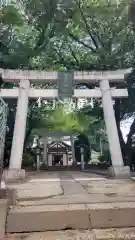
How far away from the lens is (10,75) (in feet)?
36.9

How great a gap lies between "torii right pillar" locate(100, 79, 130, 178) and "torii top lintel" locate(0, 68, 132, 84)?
308 mm

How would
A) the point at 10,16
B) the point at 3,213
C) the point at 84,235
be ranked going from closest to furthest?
the point at 84,235, the point at 3,213, the point at 10,16

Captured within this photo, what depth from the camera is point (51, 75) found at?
1139 cm

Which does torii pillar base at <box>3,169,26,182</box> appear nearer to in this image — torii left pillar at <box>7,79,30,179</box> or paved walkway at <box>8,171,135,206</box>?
torii left pillar at <box>7,79,30,179</box>

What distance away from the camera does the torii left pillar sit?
32.1 ft

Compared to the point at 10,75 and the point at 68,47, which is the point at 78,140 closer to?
the point at 68,47

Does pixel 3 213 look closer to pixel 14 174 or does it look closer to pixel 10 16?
pixel 14 174

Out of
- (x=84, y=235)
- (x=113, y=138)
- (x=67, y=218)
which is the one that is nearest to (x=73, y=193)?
(x=67, y=218)

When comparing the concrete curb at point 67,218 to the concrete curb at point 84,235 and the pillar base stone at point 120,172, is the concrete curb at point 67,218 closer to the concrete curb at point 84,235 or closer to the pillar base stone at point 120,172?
the concrete curb at point 84,235

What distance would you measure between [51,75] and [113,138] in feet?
11.9

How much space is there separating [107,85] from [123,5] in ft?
14.4

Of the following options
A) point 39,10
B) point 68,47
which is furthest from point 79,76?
point 68,47

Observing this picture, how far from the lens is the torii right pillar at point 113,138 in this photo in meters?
9.93

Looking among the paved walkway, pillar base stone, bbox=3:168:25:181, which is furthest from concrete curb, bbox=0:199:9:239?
pillar base stone, bbox=3:168:25:181
